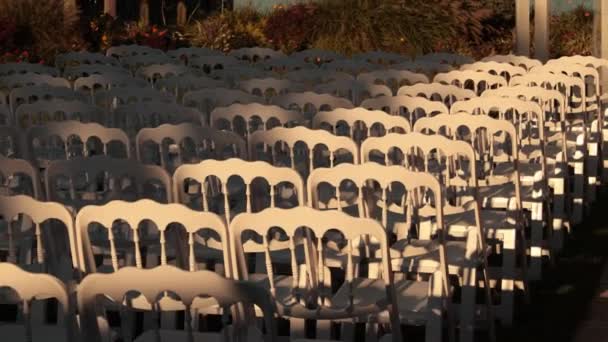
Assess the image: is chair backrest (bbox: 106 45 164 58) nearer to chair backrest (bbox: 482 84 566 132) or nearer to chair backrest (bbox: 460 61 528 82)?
chair backrest (bbox: 460 61 528 82)

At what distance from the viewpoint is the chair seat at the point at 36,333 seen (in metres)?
5.25

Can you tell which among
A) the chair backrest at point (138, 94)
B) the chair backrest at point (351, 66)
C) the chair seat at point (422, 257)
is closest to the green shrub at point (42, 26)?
the chair backrest at point (351, 66)

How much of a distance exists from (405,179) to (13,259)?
1.72 metres

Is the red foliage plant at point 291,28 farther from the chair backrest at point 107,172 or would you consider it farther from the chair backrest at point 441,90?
the chair backrest at point 107,172

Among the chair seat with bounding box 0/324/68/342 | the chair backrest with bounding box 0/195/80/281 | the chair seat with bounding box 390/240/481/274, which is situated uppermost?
the chair backrest with bounding box 0/195/80/281

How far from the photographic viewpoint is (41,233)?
589 centimetres

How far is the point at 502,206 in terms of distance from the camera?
8.01 m

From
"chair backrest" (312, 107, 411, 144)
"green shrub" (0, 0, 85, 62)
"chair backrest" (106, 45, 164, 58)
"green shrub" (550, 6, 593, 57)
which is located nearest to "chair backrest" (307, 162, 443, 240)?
"chair backrest" (312, 107, 411, 144)

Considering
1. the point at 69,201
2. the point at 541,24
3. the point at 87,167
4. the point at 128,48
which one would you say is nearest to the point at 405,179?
the point at 87,167

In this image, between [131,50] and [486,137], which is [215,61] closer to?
[131,50]

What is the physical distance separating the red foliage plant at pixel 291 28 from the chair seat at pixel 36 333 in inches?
657

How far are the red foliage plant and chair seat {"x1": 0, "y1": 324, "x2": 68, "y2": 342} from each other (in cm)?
1669

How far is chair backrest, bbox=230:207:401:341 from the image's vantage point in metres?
4.81

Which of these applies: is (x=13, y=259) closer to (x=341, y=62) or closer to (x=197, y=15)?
(x=341, y=62)
